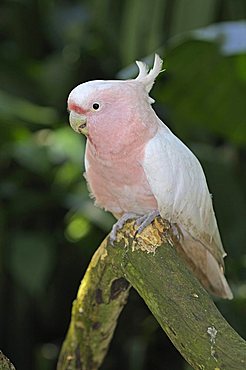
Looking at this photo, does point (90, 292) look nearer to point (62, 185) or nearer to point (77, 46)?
point (62, 185)

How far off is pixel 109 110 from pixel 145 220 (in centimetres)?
12

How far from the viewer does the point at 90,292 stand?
0.81 m

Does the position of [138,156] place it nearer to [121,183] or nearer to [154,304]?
[121,183]

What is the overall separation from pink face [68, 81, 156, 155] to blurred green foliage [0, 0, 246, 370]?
57 centimetres

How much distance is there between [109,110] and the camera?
2.34 feet

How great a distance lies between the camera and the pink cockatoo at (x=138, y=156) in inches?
28.0

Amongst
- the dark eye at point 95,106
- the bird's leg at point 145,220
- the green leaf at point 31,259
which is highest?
the dark eye at point 95,106

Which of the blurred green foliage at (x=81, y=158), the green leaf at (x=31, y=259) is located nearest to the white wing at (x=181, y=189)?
the blurred green foliage at (x=81, y=158)

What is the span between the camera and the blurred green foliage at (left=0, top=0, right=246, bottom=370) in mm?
1387

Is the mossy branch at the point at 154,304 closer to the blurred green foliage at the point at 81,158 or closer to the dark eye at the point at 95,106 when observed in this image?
the dark eye at the point at 95,106

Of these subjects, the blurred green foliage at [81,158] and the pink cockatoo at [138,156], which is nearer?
the pink cockatoo at [138,156]

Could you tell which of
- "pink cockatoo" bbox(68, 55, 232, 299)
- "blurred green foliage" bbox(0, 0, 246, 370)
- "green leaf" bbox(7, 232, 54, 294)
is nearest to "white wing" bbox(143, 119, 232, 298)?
"pink cockatoo" bbox(68, 55, 232, 299)

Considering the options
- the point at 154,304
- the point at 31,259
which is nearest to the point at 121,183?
the point at 154,304

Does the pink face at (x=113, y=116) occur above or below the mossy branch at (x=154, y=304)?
above
